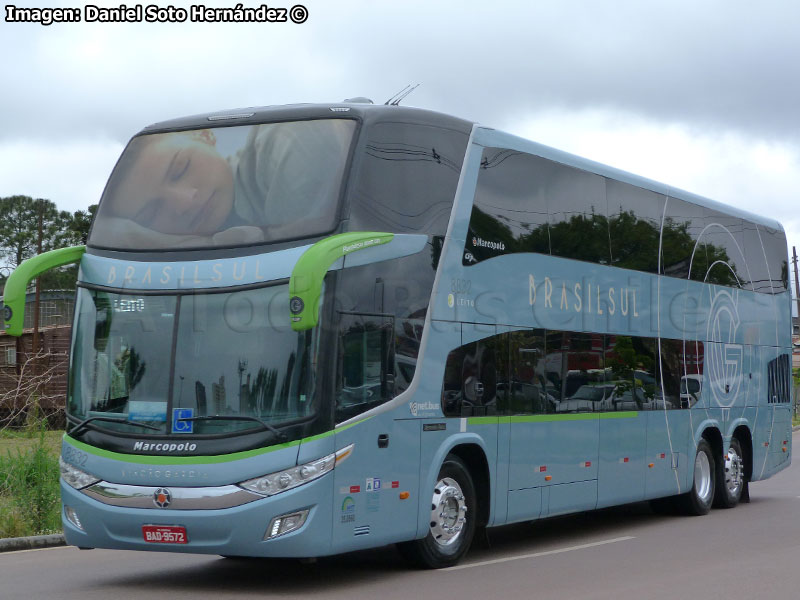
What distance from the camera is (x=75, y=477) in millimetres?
10359

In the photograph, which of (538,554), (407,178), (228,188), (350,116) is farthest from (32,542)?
(350,116)

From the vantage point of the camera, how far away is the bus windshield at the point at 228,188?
10328 mm

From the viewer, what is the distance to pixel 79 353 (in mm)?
10609

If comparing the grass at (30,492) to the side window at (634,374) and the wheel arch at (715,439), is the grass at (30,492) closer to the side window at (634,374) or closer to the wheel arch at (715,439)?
the side window at (634,374)


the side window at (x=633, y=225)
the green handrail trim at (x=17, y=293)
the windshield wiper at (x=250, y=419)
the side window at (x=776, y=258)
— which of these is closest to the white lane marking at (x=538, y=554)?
the windshield wiper at (x=250, y=419)

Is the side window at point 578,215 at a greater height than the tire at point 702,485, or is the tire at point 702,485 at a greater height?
the side window at point 578,215

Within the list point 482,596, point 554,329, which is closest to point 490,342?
point 554,329

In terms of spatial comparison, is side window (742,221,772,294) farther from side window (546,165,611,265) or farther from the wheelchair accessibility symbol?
the wheelchair accessibility symbol

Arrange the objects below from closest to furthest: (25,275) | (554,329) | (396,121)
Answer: (25,275), (396,121), (554,329)

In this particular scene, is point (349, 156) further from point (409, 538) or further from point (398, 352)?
point (409, 538)

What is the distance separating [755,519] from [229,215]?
30.9 ft

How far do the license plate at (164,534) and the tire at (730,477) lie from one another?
34.1ft

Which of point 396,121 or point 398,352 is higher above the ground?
point 396,121

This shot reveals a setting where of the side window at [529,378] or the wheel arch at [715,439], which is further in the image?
the wheel arch at [715,439]
